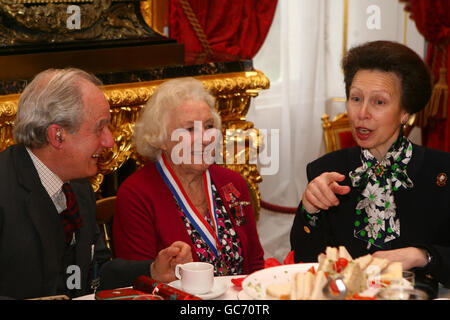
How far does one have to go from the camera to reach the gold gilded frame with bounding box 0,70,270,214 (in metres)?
2.80

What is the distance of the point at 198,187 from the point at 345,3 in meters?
3.36

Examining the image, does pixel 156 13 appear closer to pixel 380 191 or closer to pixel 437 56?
pixel 437 56

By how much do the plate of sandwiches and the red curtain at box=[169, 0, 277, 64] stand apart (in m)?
2.62

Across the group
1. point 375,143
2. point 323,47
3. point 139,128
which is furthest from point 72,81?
point 323,47

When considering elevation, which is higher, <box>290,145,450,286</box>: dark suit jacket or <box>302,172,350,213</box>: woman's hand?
<box>302,172,350,213</box>: woman's hand

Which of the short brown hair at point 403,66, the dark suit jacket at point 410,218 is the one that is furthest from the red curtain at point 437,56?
the dark suit jacket at point 410,218

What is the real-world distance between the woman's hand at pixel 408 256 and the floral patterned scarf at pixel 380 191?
1.02ft

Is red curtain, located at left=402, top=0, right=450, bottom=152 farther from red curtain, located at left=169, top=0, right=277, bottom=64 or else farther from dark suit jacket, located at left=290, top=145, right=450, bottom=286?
dark suit jacket, located at left=290, top=145, right=450, bottom=286

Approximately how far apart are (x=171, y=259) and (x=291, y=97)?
358 cm

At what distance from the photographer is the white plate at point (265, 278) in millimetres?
1650

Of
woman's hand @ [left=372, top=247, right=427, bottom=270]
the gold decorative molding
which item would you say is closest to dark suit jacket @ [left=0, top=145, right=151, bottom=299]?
woman's hand @ [left=372, top=247, right=427, bottom=270]

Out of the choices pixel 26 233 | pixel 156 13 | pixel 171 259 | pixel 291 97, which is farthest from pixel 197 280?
pixel 291 97

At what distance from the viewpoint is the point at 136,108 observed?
318cm
